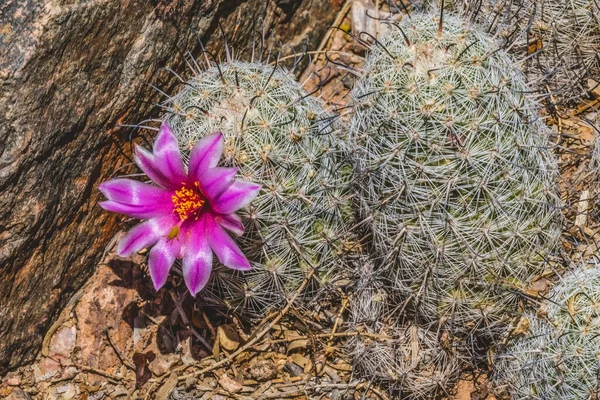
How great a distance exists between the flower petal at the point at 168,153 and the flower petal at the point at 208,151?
0.32ft

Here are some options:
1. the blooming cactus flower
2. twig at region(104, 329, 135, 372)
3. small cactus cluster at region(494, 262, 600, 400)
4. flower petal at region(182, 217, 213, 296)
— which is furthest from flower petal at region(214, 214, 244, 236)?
small cactus cluster at region(494, 262, 600, 400)

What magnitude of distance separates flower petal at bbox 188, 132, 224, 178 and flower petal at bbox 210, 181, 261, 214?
0.12 m

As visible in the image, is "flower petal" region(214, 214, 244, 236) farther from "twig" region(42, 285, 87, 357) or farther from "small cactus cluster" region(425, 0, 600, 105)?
"small cactus cluster" region(425, 0, 600, 105)

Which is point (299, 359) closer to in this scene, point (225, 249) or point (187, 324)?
point (187, 324)

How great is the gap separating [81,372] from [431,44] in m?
2.19

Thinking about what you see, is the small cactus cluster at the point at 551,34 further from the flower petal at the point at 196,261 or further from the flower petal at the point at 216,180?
the flower petal at the point at 196,261

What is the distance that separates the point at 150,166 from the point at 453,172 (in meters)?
1.21

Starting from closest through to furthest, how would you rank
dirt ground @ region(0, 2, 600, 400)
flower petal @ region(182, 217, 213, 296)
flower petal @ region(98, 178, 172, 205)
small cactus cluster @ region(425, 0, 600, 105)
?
flower petal @ region(182, 217, 213, 296) < flower petal @ region(98, 178, 172, 205) < dirt ground @ region(0, 2, 600, 400) < small cactus cluster @ region(425, 0, 600, 105)

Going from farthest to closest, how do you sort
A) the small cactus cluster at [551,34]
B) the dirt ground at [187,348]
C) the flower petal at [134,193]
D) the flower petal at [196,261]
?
the small cactus cluster at [551,34] < the dirt ground at [187,348] < the flower petal at [134,193] < the flower petal at [196,261]

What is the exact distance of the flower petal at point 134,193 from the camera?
115 inches

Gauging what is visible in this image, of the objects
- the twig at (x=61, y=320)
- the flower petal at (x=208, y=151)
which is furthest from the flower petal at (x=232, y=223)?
the twig at (x=61, y=320)

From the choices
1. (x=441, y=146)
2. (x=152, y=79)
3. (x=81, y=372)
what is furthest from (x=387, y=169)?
(x=81, y=372)

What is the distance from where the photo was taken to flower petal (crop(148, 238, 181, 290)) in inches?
112

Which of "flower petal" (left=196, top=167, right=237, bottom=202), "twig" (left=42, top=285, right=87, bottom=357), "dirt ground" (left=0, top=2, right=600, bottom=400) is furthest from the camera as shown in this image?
"twig" (left=42, top=285, right=87, bottom=357)
